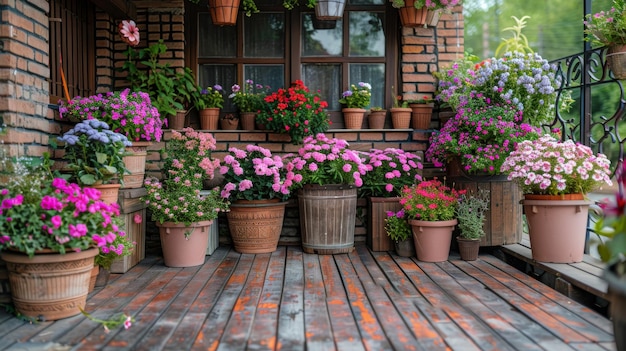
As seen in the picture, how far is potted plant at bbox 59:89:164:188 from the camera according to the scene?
4.24 metres

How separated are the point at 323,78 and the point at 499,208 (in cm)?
208

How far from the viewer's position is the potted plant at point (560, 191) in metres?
3.97

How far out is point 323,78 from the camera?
5723 mm

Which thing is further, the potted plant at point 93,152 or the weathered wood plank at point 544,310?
the potted plant at point 93,152

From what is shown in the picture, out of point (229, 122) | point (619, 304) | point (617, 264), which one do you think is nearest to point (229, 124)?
point (229, 122)

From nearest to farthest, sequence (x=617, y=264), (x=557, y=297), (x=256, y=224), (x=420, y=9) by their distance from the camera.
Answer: (x=617, y=264) → (x=557, y=297) → (x=256, y=224) → (x=420, y=9)

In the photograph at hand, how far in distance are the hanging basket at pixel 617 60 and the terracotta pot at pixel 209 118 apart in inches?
129

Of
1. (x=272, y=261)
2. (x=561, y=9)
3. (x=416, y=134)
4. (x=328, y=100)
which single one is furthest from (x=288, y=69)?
(x=561, y=9)

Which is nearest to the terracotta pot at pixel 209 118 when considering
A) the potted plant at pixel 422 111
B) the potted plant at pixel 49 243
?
the potted plant at pixel 422 111

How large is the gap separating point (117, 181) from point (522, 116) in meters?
3.17

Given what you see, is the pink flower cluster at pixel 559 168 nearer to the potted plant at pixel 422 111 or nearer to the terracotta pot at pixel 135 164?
the potted plant at pixel 422 111

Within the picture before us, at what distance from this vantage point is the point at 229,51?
5.70 m

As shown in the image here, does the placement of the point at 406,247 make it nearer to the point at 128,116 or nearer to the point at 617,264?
the point at 128,116

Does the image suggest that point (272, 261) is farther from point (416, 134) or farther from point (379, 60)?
point (379, 60)
